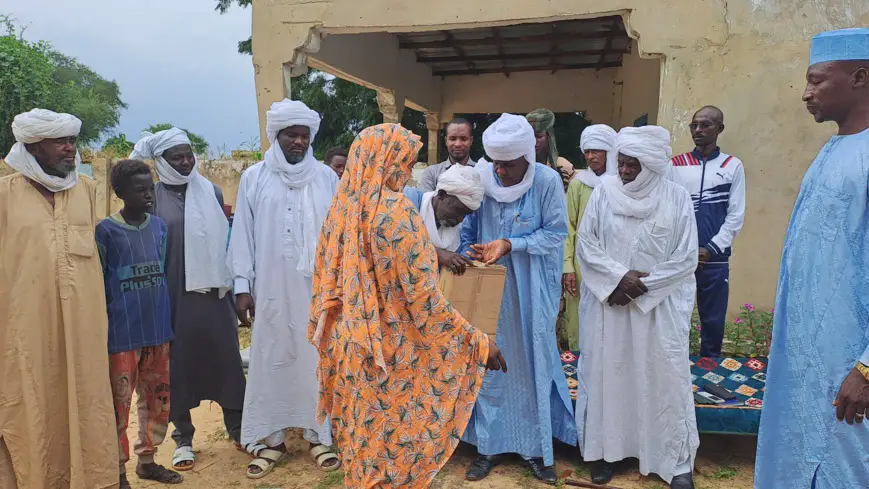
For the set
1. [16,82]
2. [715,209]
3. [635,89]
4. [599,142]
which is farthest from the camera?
[16,82]

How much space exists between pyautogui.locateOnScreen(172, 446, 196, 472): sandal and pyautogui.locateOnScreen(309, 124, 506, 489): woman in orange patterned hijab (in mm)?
1827

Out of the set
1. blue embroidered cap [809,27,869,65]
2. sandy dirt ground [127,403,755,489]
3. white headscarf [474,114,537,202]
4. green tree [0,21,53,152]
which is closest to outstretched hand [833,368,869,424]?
blue embroidered cap [809,27,869,65]

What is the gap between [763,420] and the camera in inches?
92.5

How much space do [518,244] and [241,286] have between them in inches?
66.1

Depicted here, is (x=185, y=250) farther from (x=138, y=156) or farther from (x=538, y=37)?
(x=538, y=37)

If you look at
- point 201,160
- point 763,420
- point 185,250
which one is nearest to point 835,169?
point 763,420

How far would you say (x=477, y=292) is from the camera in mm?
2908

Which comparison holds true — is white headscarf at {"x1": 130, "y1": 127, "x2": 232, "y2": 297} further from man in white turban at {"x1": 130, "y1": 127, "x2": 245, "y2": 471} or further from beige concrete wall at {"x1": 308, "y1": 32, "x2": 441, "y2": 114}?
beige concrete wall at {"x1": 308, "y1": 32, "x2": 441, "y2": 114}

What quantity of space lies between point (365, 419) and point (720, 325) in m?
3.44

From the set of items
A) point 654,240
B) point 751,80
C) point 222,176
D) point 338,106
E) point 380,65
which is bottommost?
point 654,240

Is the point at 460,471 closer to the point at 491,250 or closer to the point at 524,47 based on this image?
the point at 491,250

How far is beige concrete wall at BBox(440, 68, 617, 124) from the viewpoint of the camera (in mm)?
12500

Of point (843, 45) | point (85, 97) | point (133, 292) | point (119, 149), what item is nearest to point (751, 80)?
point (843, 45)

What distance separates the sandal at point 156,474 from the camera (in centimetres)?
362
